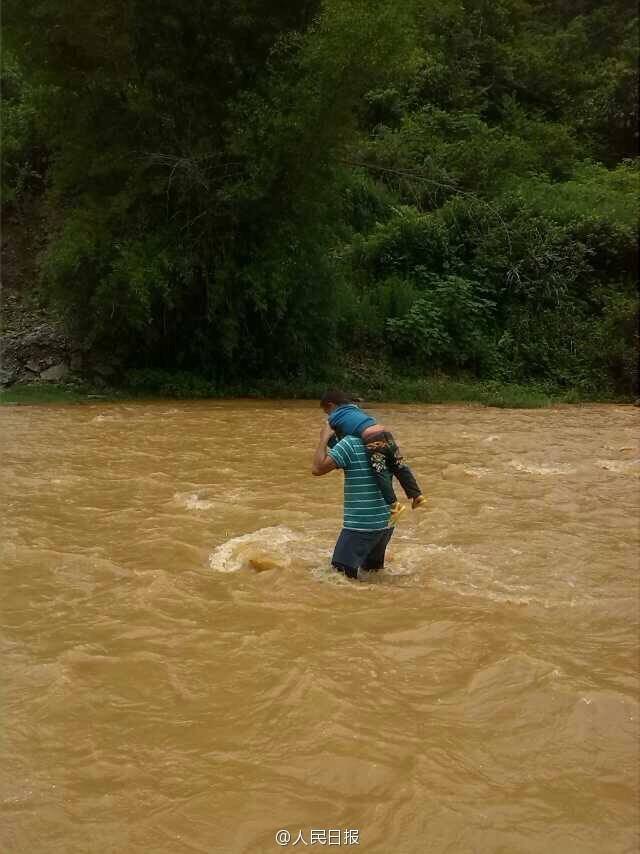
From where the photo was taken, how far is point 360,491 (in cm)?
621

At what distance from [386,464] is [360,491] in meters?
0.28

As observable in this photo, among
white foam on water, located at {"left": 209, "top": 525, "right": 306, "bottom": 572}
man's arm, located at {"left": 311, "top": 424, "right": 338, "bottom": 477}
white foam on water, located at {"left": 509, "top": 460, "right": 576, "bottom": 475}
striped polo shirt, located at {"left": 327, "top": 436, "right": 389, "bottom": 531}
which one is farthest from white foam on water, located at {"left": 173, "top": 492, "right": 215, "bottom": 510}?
white foam on water, located at {"left": 509, "top": 460, "right": 576, "bottom": 475}

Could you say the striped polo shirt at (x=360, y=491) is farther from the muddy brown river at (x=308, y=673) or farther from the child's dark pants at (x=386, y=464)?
the muddy brown river at (x=308, y=673)

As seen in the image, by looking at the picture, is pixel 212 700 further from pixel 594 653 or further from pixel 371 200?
pixel 371 200

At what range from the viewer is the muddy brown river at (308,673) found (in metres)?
3.35

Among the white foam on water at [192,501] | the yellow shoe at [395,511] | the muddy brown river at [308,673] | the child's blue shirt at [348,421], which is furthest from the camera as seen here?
the white foam on water at [192,501]

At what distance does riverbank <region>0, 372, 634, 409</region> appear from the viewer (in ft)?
56.2

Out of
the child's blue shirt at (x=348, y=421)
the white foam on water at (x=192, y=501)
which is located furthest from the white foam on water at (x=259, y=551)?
the child's blue shirt at (x=348, y=421)

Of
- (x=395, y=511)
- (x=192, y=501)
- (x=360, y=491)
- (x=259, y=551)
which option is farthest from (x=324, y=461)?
(x=192, y=501)

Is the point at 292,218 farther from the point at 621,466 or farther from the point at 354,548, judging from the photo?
the point at 354,548

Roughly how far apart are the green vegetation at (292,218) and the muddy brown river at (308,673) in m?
8.64

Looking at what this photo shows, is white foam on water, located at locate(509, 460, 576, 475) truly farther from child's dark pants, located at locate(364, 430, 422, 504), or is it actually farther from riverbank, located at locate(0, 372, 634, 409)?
riverbank, located at locate(0, 372, 634, 409)

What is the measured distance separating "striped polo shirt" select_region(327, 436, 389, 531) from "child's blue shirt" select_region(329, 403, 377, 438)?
0.30ft

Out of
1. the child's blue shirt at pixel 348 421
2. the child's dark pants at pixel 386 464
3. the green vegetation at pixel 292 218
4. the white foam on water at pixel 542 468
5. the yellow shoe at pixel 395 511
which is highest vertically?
the green vegetation at pixel 292 218
